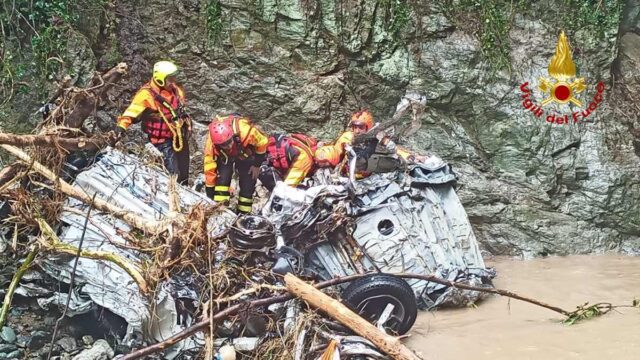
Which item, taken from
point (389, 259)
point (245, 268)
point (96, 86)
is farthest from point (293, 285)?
point (96, 86)

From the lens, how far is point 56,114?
5.34m

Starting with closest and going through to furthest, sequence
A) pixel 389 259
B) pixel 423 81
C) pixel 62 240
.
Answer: pixel 62 240 < pixel 389 259 < pixel 423 81

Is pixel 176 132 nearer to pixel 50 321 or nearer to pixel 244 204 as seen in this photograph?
pixel 244 204

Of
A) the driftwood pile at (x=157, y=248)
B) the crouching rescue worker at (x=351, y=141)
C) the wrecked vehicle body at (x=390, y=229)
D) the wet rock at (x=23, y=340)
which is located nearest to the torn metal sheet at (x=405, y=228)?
the wrecked vehicle body at (x=390, y=229)

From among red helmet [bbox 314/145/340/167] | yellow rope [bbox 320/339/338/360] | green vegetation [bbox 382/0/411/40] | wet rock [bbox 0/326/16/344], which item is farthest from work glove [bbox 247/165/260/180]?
yellow rope [bbox 320/339/338/360]

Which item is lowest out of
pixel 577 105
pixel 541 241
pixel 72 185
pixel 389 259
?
pixel 541 241

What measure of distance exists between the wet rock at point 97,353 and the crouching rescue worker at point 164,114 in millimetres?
2594

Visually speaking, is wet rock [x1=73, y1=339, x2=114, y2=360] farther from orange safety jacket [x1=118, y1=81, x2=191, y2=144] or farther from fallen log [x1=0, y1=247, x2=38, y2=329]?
orange safety jacket [x1=118, y1=81, x2=191, y2=144]

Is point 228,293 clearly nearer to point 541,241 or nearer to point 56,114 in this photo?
point 56,114

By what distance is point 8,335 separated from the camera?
452cm

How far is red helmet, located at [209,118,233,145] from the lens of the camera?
20.3 ft

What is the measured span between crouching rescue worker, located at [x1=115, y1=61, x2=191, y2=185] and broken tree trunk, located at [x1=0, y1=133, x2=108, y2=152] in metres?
1.04

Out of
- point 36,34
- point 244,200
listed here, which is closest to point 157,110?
point 244,200

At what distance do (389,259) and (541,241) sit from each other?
3287 millimetres
